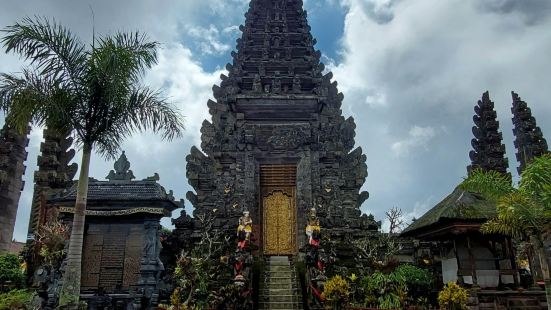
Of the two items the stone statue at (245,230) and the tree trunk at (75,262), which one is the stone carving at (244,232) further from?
the tree trunk at (75,262)

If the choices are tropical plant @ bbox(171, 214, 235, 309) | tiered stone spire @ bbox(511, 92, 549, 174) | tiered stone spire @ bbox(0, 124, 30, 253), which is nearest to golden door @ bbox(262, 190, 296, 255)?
tropical plant @ bbox(171, 214, 235, 309)

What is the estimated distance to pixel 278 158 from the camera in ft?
61.4

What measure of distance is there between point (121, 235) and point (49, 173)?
9327mm

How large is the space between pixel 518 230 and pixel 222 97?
14289 mm

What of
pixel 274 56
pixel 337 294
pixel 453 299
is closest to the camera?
pixel 453 299

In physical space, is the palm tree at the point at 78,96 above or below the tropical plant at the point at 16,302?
above

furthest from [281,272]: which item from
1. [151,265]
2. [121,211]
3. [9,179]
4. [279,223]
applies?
[9,179]

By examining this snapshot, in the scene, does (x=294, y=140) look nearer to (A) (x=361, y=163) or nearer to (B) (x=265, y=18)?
(A) (x=361, y=163)

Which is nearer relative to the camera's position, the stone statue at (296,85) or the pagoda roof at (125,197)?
the pagoda roof at (125,197)

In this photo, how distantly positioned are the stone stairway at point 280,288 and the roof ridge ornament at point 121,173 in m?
6.37

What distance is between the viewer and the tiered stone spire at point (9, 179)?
67.6 ft

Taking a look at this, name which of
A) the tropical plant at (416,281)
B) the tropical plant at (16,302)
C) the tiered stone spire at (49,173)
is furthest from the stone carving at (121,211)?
the tropical plant at (416,281)

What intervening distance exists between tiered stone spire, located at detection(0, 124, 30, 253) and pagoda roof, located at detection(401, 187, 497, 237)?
63.9 ft

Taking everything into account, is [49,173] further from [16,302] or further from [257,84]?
[257,84]
